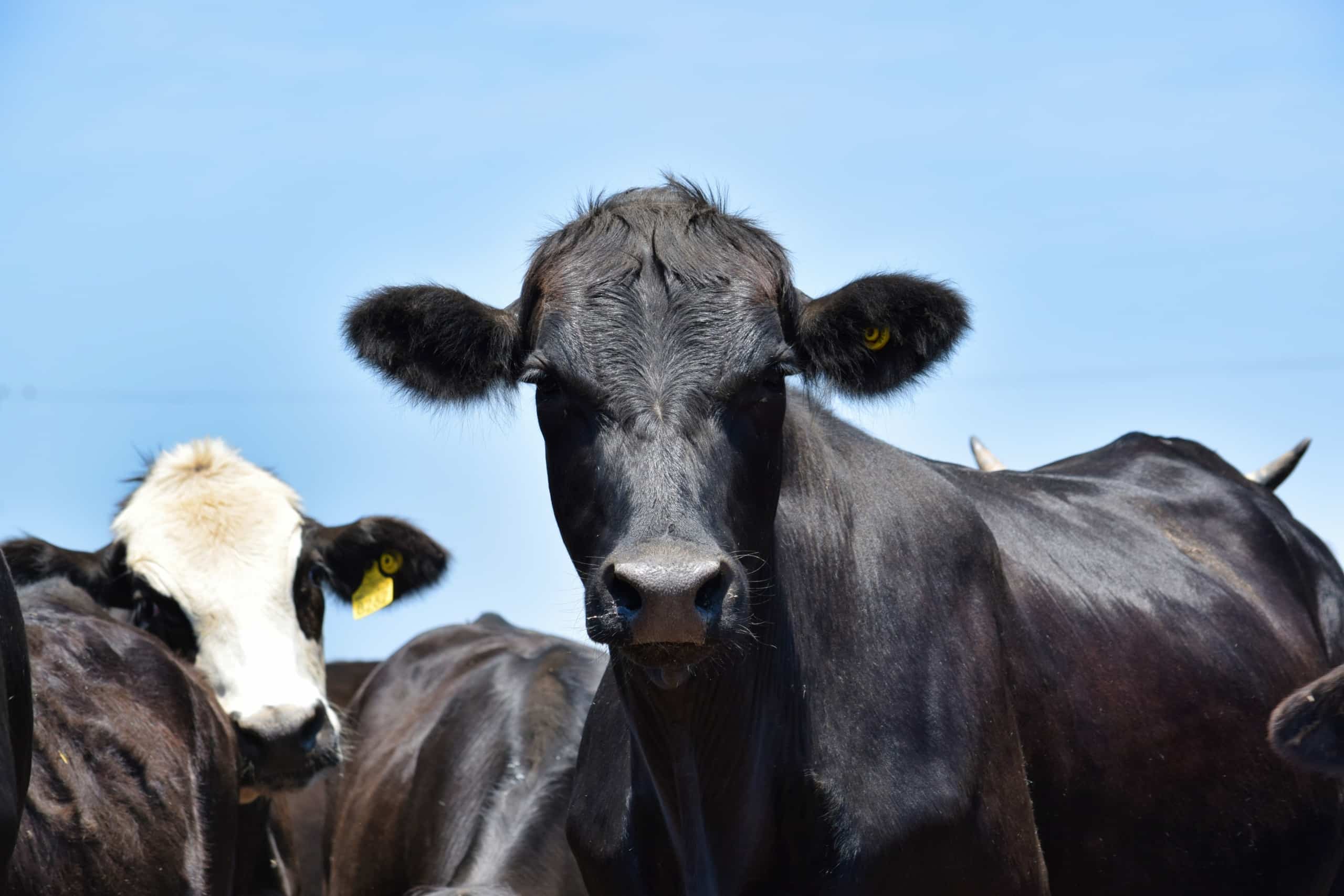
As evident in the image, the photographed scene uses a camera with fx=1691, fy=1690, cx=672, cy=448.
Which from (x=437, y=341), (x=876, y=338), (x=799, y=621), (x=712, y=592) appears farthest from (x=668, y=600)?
(x=437, y=341)

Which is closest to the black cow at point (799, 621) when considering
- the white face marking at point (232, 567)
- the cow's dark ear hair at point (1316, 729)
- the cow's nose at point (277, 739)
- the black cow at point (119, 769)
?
the cow's dark ear hair at point (1316, 729)

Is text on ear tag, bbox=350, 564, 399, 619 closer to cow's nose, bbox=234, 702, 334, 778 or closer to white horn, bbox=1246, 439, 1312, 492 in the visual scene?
cow's nose, bbox=234, 702, 334, 778

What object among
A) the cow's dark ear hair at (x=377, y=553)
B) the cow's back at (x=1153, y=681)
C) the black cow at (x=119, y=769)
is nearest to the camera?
the cow's back at (x=1153, y=681)

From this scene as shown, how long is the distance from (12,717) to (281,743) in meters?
2.89

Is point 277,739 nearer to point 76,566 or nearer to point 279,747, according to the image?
point 279,747

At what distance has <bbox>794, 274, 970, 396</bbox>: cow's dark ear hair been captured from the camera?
192 inches

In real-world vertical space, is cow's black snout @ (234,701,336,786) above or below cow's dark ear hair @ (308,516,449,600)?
below

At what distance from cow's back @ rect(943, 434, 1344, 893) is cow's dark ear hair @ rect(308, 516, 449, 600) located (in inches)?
137

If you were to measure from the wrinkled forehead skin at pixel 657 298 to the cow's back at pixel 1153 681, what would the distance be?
143 cm

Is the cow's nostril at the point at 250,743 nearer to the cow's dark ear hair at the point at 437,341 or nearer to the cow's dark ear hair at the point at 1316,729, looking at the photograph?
the cow's dark ear hair at the point at 437,341

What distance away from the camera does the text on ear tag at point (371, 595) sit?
8.84 metres

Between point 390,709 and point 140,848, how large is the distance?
4.78 metres

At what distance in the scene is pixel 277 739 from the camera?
7.11 meters

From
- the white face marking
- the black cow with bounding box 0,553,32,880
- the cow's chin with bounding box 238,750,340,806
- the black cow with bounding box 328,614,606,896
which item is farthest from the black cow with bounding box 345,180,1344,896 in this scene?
the white face marking
